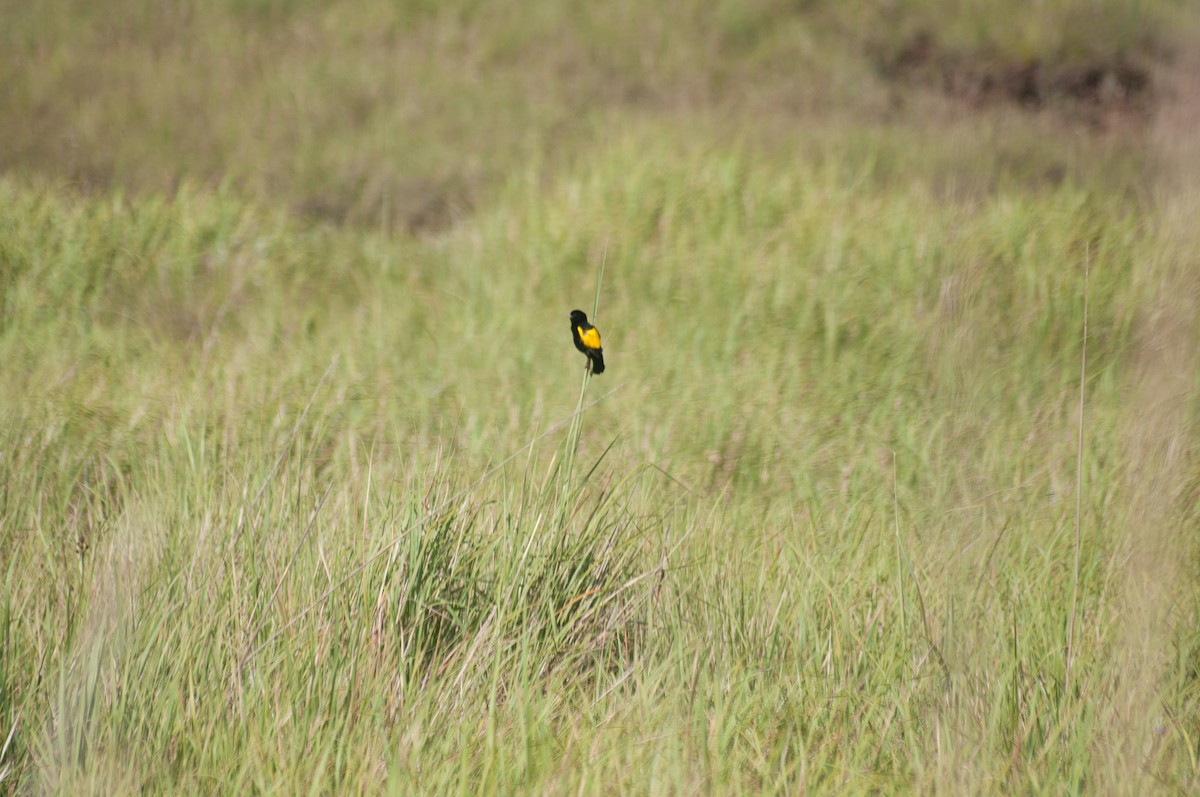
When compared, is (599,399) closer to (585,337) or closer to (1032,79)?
(585,337)

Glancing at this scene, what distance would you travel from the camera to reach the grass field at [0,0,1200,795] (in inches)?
64.9

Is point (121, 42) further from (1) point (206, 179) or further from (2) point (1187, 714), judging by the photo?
(2) point (1187, 714)

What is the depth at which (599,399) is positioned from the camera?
188 cm

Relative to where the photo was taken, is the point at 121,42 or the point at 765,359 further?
the point at 121,42

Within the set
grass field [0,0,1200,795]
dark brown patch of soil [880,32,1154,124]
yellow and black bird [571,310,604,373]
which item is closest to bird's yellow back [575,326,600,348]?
yellow and black bird [571,310,604,373]

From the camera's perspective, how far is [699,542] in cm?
238

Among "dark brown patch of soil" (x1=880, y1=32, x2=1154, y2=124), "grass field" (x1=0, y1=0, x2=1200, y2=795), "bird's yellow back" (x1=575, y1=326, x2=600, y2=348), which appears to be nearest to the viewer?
"grass field" (x1=0, y1=0, x2=1200, y2=795)

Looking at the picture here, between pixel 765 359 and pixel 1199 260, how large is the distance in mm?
2159

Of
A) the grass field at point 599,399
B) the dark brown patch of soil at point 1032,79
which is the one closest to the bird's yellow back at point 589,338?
the grass field at point 599,399

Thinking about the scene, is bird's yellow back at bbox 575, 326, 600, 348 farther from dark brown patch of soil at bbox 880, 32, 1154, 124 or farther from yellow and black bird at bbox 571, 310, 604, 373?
dark brown patch of soil at bbox 880, 32, 1154, 124

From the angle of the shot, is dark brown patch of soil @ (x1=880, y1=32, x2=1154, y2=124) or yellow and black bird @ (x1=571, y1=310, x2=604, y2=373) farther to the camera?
dark brown patch of soil @ (x1=880, y1=32, x2=1154, y2=124)

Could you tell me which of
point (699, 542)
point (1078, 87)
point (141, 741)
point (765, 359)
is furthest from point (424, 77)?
point (141, 741)

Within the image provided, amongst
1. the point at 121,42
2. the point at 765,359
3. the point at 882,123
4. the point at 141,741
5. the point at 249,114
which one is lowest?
the point at 765,359

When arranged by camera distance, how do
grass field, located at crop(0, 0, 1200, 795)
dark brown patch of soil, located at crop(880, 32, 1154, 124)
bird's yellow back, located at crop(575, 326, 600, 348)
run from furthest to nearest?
dark brown patch of soil, located at crop(880, 32, 1154, 124) < bird's yellow back, located at crop(575, 326, 600, 348) < grass field, located at crop(0, 0, 1200, 795)
